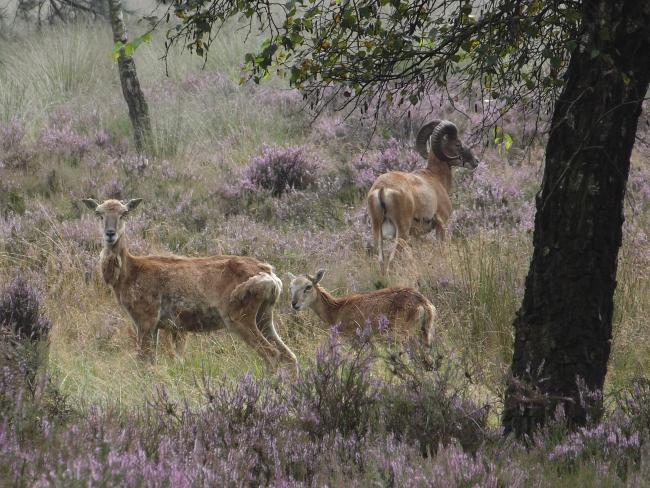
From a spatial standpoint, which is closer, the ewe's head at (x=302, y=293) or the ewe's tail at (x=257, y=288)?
the ewe's tail at (x=257, y=288)

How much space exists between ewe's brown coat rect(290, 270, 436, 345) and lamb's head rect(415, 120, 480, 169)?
5200 mm

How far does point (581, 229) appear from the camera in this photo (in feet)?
16.6

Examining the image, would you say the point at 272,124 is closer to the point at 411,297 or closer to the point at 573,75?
the point at 411,297

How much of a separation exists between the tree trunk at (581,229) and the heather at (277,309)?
200mm

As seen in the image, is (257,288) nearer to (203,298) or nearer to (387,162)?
(203,298)

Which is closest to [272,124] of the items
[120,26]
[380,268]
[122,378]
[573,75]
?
[120,26]

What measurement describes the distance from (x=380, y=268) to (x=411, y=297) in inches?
114

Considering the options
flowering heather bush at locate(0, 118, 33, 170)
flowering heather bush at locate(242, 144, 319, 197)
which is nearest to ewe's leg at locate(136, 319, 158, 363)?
flowering heather bush at locate(242, 144, 319, 197)

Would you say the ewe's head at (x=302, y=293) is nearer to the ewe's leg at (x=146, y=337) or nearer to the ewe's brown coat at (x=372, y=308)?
the ewe's brown coat at (x=372, y=308)

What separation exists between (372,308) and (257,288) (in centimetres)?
100

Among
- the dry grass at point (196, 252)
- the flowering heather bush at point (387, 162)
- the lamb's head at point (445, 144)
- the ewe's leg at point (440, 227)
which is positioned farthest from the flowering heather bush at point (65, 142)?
the ewe's leg at point (440, 227)

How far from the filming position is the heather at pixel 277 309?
14.0 ft

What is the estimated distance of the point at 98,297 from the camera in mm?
9898

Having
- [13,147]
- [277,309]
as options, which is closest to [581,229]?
[277,309]
